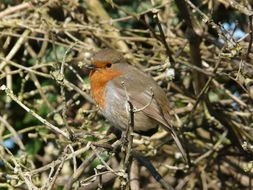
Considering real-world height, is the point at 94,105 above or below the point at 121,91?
below

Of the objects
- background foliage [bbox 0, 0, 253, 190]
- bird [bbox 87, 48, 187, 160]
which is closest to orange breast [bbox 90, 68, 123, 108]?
bird [bbox 87, 48, 187, 160]

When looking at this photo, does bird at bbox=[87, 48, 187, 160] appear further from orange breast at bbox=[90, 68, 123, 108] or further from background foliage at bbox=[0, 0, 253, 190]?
background foliage at bbox=[0, 0, 253, 190]

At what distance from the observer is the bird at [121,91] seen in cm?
326

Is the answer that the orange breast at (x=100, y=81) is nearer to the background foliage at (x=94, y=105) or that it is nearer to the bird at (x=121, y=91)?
the bird at (x=121, y=91)

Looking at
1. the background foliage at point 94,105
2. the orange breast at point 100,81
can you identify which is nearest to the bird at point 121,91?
the orange breast at point 100,81

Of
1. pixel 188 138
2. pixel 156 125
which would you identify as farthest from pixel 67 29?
pixel 188 138

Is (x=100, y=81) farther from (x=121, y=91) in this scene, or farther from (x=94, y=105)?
(x=94, y=105)

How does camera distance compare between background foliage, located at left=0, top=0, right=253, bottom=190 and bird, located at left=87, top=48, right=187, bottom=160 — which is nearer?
bird, located at left=87, top=48, right=187, bottom=160

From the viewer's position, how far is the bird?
326 centimetres

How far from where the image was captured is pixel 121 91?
3.29 metres

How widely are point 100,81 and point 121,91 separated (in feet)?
0.53

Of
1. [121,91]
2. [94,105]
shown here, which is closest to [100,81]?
[121,91]

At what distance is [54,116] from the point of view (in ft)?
11.4

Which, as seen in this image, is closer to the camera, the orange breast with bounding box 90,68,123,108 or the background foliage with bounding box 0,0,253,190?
the orange breast with bounding box 90,68,123,108
